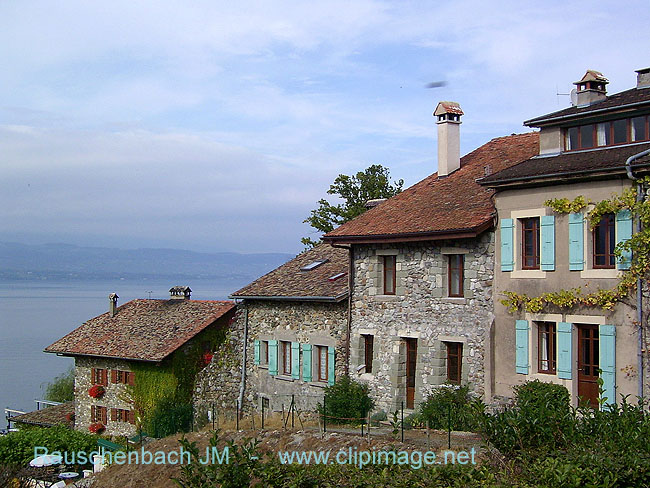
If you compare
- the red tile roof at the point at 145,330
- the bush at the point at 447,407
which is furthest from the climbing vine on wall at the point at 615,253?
the red tile roof at the point at 145,330

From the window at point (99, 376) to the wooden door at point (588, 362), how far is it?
22223 millimetres

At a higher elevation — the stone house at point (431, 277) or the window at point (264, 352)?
the stone house at point (431, 277)

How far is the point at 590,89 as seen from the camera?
19.5 meters

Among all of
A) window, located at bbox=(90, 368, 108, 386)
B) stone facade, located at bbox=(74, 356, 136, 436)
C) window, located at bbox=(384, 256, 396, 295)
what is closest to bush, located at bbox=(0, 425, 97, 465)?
stone facade, located at bbox=(74, 356, 136, 436)

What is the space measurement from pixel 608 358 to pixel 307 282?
11506 mm

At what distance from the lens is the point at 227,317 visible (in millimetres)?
33406

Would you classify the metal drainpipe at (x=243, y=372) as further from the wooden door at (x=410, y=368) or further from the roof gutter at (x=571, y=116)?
the roof gutter at (x=571, y=116)

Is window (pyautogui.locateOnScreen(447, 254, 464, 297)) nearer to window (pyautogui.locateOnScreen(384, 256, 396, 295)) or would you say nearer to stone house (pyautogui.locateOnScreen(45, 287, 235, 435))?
window (pyautogui.locateOnScreen(384, 256, 396, 295))

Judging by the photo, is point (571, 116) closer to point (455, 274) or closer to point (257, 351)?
point (455, 274)

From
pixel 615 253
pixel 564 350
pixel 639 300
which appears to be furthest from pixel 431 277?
pixel 639 300

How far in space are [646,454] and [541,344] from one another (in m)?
9.53

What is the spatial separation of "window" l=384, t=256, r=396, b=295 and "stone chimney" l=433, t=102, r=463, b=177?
330cm

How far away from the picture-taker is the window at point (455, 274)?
20.8 m

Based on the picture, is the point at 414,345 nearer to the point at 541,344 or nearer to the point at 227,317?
the point at 541,344
